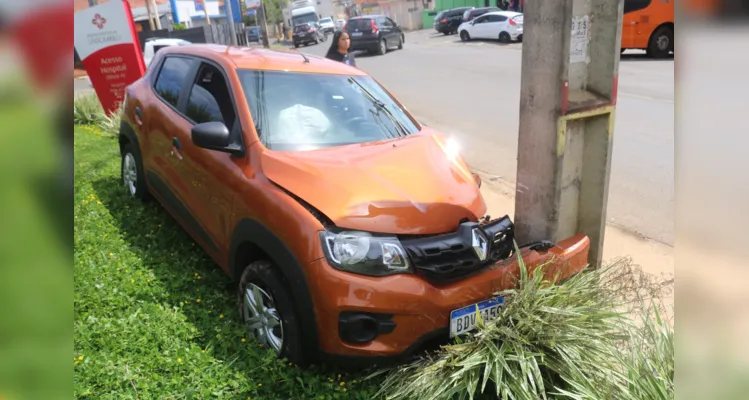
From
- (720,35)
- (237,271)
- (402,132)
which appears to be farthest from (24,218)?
(402,132)

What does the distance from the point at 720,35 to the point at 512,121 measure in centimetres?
905

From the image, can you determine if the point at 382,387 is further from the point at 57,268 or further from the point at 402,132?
the point at 57,268

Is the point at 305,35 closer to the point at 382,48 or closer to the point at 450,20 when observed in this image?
the point at 450,20

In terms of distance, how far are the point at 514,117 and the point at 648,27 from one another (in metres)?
8.63

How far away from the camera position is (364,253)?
8.27ft

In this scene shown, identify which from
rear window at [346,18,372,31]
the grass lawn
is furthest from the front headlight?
rear window at [346,18,372,31]

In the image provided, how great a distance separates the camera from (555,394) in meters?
2.34

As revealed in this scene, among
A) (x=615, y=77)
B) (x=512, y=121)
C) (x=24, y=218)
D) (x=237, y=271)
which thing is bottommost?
(x=512, y=121)

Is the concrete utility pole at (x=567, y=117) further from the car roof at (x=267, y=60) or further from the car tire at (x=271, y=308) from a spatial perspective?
the car tire at (x=271, y=308)

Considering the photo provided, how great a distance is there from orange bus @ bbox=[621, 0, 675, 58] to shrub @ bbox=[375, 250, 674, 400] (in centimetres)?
1468

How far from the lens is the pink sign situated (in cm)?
909

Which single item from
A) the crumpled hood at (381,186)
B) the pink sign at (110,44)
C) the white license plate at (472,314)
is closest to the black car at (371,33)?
the pink sign at (110,44)

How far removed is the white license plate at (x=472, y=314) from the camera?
2623 mm

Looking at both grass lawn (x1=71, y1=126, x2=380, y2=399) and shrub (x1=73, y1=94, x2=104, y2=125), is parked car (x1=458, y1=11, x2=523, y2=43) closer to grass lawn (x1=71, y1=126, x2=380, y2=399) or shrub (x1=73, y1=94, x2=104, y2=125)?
shrub (x1=73, y1=94, x2=104, y2=125)
